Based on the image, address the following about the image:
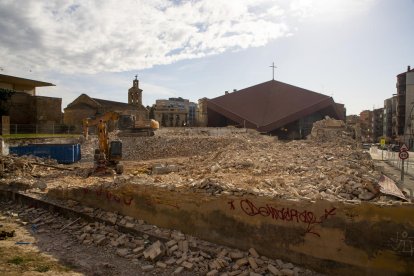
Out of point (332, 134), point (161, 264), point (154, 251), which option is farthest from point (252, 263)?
point (332, 134)

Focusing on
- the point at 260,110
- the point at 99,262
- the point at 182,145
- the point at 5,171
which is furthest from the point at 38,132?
the point at 99,262

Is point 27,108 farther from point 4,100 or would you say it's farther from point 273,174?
point 273,174

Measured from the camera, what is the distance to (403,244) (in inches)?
225

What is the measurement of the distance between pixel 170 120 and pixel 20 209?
5111 centimetres

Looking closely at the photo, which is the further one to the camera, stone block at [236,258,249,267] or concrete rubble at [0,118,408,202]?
concrete rubble at [0,118,408,202]

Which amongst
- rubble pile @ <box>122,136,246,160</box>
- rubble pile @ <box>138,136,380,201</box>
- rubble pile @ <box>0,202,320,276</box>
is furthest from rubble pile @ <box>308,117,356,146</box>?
rubble pile @ <box>0,202,320,276</box>

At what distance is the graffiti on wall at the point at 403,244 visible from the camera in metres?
5.68

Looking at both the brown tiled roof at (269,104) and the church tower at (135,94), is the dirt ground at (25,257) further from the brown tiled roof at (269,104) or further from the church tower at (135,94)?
the church tower at (135,94)

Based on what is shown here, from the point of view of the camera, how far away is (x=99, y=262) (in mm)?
7324

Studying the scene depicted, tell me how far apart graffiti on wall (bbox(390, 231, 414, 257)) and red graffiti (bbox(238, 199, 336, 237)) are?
1.04 metres

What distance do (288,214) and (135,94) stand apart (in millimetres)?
48839

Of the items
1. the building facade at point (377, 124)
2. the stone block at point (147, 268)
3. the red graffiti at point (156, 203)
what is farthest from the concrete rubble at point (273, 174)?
the building facade at point (377, 124)

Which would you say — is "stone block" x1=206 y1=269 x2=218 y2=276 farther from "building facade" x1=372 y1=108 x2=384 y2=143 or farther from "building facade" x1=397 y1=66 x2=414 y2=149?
"building facade" x1=372 y1=108 x2=384 y2=143

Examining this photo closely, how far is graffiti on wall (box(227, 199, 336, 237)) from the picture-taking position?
21.0 feet
